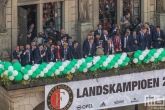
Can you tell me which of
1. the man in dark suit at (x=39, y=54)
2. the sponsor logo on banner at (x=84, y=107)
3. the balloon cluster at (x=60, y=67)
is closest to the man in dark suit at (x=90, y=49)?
the balloon cluster at (x=60, y=67)

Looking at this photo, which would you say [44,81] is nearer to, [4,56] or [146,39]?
[4,56]

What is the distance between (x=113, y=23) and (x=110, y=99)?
5.26m

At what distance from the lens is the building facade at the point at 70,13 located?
6775 centimetres

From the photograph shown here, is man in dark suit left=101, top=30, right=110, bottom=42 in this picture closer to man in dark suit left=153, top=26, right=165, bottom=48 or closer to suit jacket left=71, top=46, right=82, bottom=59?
suit jacket left=71, top=46, right=82, bottom=59

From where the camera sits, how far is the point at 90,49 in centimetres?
6819

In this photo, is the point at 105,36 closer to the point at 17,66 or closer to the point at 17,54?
the point at 17,54

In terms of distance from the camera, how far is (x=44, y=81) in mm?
65438

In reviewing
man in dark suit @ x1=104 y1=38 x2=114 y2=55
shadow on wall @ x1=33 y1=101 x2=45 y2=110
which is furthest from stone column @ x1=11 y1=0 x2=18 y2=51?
man in dark suit @ x1=104 y1=38 x2=114 y2=55

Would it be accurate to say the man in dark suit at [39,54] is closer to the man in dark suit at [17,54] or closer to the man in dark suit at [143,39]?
the man in dark suit at [17,54]

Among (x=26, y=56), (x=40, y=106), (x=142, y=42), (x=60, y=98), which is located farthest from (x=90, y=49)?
(x=40, y=106)

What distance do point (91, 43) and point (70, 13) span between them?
8.31 feet

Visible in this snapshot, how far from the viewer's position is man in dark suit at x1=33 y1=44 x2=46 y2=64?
66688mm

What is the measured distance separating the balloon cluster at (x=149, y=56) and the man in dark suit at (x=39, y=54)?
513cm

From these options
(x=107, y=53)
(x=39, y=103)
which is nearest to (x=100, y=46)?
(x=107, y=53)
